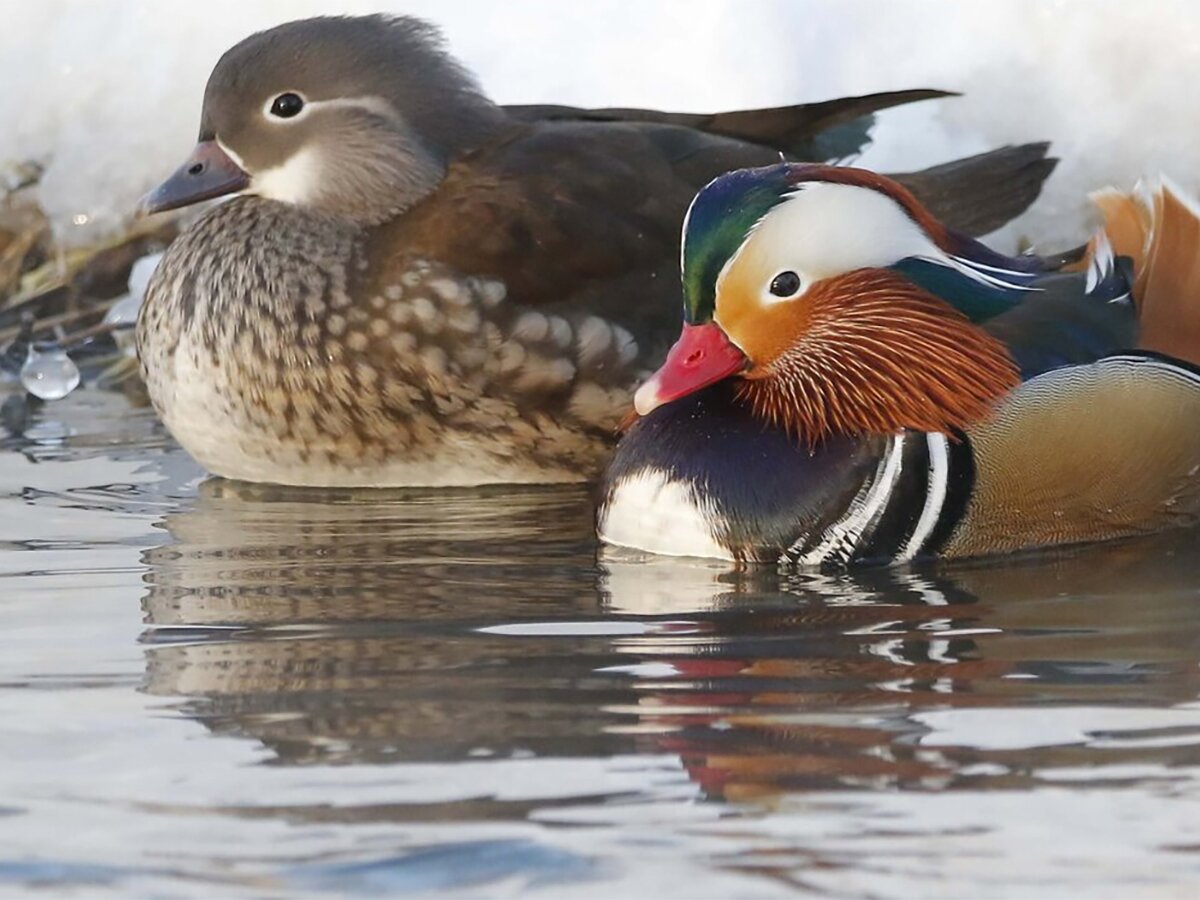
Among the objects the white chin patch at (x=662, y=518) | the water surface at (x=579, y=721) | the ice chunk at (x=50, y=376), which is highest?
the ice chunk at (x=50, y=376)

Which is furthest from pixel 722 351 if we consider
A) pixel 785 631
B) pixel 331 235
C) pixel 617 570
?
pixel 331 235

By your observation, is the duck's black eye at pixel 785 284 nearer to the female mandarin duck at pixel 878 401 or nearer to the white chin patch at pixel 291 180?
the female mandarin duck at pixel 878 401

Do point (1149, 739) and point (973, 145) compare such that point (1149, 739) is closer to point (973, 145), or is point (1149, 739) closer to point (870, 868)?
point (870, 868)

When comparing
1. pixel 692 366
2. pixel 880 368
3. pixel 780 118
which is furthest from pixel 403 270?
pixel 880 368

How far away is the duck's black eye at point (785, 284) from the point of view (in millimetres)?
4664

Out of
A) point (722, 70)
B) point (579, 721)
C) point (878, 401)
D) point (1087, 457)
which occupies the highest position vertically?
point (722, 70)

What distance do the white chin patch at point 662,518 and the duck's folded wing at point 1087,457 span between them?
0.43 m

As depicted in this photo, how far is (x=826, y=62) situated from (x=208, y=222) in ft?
7.11

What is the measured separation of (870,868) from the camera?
2.77 m

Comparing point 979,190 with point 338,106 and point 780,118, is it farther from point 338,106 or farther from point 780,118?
point 338,106

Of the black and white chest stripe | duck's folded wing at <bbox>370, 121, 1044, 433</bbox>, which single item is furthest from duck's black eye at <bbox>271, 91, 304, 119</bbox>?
the black and white chest stripe

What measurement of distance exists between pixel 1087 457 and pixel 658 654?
1.16 metres

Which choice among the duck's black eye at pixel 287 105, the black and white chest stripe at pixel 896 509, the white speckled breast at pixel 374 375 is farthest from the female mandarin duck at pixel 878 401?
the duck's black eye at pixel 287 105

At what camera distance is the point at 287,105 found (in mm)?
6043
